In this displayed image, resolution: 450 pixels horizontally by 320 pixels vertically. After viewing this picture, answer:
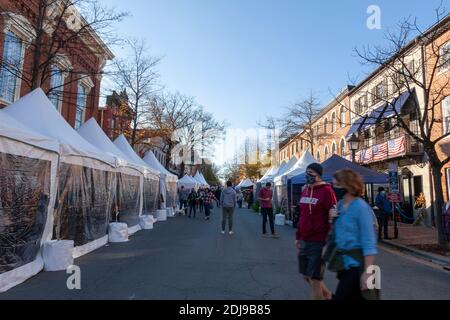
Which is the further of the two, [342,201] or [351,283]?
[342,201]

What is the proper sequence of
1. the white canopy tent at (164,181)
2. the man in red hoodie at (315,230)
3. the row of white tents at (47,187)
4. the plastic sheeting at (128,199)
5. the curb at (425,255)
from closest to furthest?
the man in red hoodie at (315,230)
the row of white tents at (47,187)
the curb at (425,255)
the plastic sheeting at (128,199)
the white canopy tent at (164,181)

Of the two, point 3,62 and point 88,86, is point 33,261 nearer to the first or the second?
point 3,62

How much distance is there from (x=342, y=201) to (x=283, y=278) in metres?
3.38

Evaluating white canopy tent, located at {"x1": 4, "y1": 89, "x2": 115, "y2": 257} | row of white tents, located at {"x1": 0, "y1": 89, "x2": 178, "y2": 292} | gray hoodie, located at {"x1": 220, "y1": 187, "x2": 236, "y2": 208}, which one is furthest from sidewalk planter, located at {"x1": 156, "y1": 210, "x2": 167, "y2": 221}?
white canopy tent, located at {"x1": 4, "y1": 89, "x2": 115, "y2": 257}

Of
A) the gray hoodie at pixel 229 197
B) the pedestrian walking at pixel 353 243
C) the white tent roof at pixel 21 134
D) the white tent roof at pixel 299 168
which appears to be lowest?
the pedestrian walking at pixel 353 243

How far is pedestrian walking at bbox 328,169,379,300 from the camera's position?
10.3ft

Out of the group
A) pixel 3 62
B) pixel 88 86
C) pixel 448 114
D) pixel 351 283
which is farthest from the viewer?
pixel 88 86

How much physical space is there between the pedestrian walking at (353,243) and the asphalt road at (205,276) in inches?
88.2

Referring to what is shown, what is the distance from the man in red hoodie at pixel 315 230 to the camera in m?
4.04

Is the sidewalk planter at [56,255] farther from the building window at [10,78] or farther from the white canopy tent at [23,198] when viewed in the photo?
the building window at [10,78]

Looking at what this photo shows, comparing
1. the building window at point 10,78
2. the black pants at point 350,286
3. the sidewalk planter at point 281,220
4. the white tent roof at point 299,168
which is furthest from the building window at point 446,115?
the building window at point 10,78

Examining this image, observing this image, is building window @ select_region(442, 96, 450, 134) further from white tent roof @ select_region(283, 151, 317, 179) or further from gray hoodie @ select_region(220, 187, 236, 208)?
gray hoodie @ select_region(220, 187, 236, 208)
